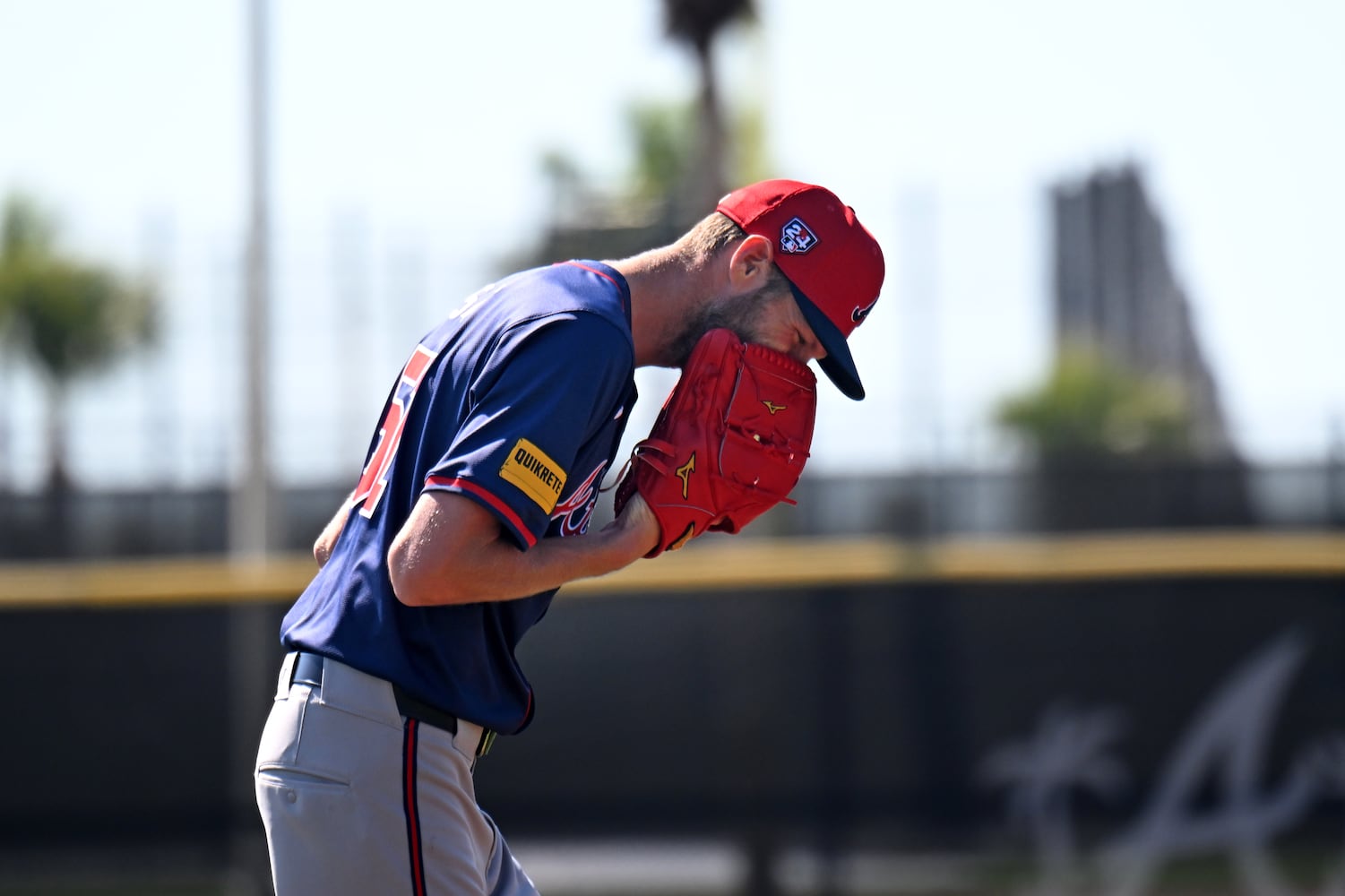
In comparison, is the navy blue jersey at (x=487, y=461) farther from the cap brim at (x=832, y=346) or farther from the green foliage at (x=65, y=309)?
the green foliage at (x=65, y=309)

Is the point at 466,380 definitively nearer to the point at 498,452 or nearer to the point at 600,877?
the point at 498,452

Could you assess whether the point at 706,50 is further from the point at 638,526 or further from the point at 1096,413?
the point at 638,526

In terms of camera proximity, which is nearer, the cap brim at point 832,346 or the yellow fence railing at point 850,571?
the cap brim at point 832,346

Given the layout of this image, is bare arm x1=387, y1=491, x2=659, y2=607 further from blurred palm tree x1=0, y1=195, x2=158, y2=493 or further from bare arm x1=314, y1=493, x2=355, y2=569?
blurred palm tree x1=0, y1=195, x2=158, y2=493

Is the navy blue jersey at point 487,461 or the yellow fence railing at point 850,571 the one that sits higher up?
the navy blue jersey at point 487,461

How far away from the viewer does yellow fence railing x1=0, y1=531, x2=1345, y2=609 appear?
6.57m

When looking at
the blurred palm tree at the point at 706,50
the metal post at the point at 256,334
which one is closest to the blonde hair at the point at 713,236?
the metal post at the point at 256,334

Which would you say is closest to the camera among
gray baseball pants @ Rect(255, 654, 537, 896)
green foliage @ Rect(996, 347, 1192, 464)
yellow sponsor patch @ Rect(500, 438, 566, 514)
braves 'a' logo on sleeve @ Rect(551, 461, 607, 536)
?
Result: yellow sponsor patch @ Rect(500, 438, 566, 514)

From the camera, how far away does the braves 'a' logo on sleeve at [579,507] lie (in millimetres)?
2389

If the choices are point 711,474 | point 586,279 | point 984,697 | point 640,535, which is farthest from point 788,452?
point 984,697

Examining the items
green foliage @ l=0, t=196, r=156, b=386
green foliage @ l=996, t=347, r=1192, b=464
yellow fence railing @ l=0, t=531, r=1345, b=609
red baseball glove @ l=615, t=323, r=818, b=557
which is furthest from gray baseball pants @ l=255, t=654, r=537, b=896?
green foliage @ l=0, t=196, r=156, b=386

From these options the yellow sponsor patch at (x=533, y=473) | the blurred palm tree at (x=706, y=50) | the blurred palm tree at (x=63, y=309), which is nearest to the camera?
the yellow sponsor patch at (x=533, y=473)

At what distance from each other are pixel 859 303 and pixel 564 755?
453 centimetres

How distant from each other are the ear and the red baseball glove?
0.29 feet
